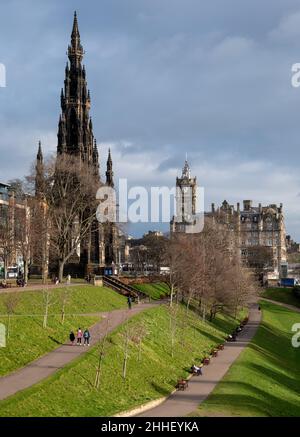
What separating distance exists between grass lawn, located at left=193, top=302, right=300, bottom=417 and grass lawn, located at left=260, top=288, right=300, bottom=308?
48802mm

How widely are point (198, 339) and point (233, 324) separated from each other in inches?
980

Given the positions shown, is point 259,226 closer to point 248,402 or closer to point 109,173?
point 109,173

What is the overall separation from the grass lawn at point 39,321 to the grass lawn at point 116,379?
297 cm

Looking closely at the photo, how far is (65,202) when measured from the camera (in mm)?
78062

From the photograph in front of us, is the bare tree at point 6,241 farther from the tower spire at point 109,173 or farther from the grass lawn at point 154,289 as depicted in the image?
the tower spire at point 109,173

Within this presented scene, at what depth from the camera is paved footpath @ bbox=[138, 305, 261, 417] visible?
31609mm

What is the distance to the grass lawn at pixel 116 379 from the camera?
27750 mm

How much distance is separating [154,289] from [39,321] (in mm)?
46134

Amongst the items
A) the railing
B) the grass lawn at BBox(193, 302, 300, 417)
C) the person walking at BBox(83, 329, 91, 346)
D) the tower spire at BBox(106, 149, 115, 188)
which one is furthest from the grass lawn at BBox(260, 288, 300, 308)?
the person walking at BBox(83, 329, 91, 346)

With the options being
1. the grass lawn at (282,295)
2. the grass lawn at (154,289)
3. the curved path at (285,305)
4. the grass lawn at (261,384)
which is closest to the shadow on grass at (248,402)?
the grass lawn at (261,384)

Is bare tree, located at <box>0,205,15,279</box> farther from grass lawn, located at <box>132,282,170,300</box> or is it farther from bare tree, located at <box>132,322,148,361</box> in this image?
bare tree, located at <box>132,322,148,361</box>

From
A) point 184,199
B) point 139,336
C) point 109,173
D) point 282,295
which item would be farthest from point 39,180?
point 184,199

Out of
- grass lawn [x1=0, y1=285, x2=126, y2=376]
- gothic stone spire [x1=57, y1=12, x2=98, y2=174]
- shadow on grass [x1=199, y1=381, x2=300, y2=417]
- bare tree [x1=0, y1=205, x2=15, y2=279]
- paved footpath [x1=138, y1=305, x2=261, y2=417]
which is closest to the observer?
paved footpath [x1=138, y1=305, x2=261, y2=417]
